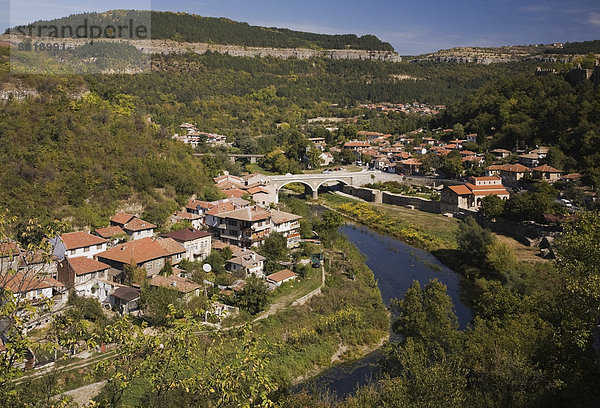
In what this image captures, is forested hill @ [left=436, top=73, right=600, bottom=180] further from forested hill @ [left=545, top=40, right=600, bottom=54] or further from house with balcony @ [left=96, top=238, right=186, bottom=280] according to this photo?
forested hill @ [left=545, top=40, right=600, bottom=54]

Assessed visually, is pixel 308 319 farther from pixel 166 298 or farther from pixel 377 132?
pixel 377 132

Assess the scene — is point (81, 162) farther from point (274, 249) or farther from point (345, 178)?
point (345, 178)

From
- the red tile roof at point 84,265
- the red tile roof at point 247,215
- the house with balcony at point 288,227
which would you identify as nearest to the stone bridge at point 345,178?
the house with balcony at point 288,227

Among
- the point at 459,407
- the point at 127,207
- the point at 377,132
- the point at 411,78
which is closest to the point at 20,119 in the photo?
the point at 127,207

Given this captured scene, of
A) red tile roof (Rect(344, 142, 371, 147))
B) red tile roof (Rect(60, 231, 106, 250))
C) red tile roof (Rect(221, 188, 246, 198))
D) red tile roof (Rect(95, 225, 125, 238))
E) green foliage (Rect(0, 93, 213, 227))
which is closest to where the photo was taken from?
red tile roof (Rect(60, 231, 106, 250))

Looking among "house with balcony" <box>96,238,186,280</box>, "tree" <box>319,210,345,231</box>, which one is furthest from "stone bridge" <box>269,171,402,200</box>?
"house with balcony" <box>96,238,186,280</box>
